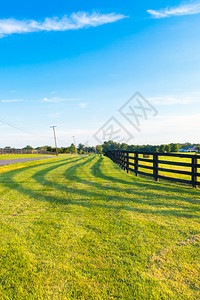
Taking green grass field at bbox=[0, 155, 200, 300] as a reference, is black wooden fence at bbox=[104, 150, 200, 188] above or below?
above

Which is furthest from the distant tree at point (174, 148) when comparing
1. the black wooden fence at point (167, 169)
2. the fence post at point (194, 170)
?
the fence post at point (194, 170)

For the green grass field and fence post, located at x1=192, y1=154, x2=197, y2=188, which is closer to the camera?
the green grass field

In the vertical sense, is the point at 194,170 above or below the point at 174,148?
above

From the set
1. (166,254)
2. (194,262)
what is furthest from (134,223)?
(194,262)

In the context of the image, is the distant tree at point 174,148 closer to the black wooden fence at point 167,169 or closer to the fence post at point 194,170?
the black wooden fence at point 167,169

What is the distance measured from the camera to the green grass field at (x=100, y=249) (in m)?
2.04

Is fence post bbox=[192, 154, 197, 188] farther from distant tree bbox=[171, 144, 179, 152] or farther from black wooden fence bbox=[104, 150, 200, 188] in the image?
distant tree bbox=[171, 144, 179, 152]

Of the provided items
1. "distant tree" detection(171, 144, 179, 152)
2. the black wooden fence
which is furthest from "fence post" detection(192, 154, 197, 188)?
"distant tree" detection(171, 144, 179, 152)

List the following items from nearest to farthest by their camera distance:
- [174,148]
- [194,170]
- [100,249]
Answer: [100,249]
[194,170]
[174,148]

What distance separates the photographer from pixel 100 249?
9.01 ft

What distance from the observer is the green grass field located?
2035 mm

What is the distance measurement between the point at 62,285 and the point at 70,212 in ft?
7.30

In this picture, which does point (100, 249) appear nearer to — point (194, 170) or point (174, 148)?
point (194, 170)

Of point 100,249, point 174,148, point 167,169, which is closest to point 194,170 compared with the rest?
point 167,169
